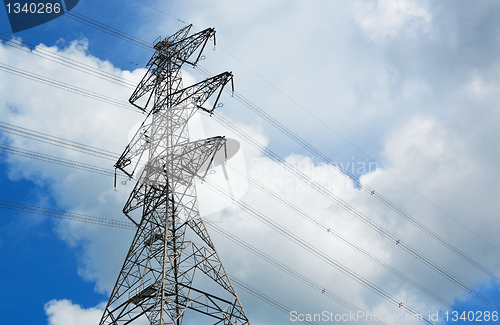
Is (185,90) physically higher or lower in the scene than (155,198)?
higher

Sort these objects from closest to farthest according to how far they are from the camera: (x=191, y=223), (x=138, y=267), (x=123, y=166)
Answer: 1. (x=138, y=267)
2. (x=191, y=223)
3. (x=123, y=166)

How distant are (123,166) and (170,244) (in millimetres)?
6268

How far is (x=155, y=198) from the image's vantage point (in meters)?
23.4

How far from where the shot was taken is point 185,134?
24.8 meters

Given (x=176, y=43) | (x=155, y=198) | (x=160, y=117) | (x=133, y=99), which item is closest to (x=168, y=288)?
(x=155, y=198)

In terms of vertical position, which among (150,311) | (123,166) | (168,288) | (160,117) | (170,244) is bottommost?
(150,311)

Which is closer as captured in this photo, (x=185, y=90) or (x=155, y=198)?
(x=155, y=198)

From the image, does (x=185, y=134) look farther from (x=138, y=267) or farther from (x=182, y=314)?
(x=182, y=314)

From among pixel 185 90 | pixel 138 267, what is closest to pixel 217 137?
pixel 185 90

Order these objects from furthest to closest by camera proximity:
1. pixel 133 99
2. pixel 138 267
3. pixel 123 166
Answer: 1. pixel 133 99
2. pixel 123 166
3. pixel 138 267

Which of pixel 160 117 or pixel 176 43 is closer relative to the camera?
pixel 160 117

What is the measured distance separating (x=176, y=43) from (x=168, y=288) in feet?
55.6

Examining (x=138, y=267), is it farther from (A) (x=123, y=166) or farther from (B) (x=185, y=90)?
(B) (x=185, y=90)

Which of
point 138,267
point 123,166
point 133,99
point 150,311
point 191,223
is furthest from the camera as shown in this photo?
point 133,99
